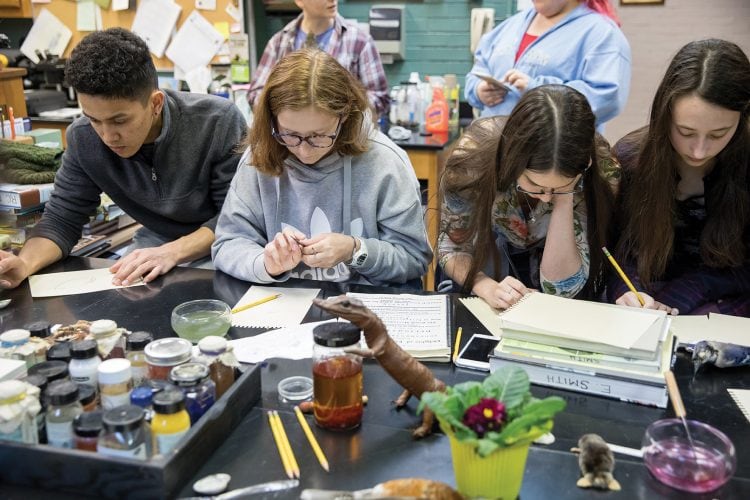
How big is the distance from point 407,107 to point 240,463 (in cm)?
284

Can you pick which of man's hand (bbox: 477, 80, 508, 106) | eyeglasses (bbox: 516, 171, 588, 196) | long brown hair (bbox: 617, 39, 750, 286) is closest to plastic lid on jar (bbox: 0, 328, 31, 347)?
eyeglasses (bbox: 516, 171, 588, 196)

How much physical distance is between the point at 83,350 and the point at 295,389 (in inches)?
13.2

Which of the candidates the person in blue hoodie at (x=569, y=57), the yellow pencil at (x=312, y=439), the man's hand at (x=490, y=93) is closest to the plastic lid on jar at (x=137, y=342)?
the yellow pencil at (x=312, y=439)

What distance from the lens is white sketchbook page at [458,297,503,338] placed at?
137 centimetres

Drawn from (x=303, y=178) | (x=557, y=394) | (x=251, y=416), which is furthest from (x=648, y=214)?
(x=251, y=416)

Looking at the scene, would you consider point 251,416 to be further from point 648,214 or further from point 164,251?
point 648,214

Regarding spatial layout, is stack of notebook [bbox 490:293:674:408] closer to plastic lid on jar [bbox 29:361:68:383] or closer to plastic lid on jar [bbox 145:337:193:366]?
plastic lid on jar [bbox 145:337:193:366]

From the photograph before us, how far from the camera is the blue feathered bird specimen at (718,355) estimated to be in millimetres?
1179

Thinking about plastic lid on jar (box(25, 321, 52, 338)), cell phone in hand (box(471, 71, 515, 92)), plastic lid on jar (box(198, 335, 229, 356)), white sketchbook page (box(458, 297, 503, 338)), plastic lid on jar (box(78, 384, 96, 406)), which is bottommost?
white sketchbook page (box(458, 297, 503, 338))

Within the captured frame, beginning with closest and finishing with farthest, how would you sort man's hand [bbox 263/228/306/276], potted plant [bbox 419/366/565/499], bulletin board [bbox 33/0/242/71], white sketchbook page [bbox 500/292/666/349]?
potted plant [bbox 419/366/565/499], white sketchbook page [bbox 500/292/666/349], man's hand [bbox 263/228/306/276], bulletin board [bbox 33/0/242/71]

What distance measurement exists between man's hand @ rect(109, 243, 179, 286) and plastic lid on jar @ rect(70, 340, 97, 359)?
2.09 feet

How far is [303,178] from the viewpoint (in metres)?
1.71

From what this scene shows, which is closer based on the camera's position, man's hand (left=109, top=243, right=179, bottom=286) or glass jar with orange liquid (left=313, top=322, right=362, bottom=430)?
glass jar with orange liquid (left=313, top=322, right=362, bottom=430)

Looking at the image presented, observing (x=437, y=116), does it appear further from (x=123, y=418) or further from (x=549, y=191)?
(x=123, y=418)
